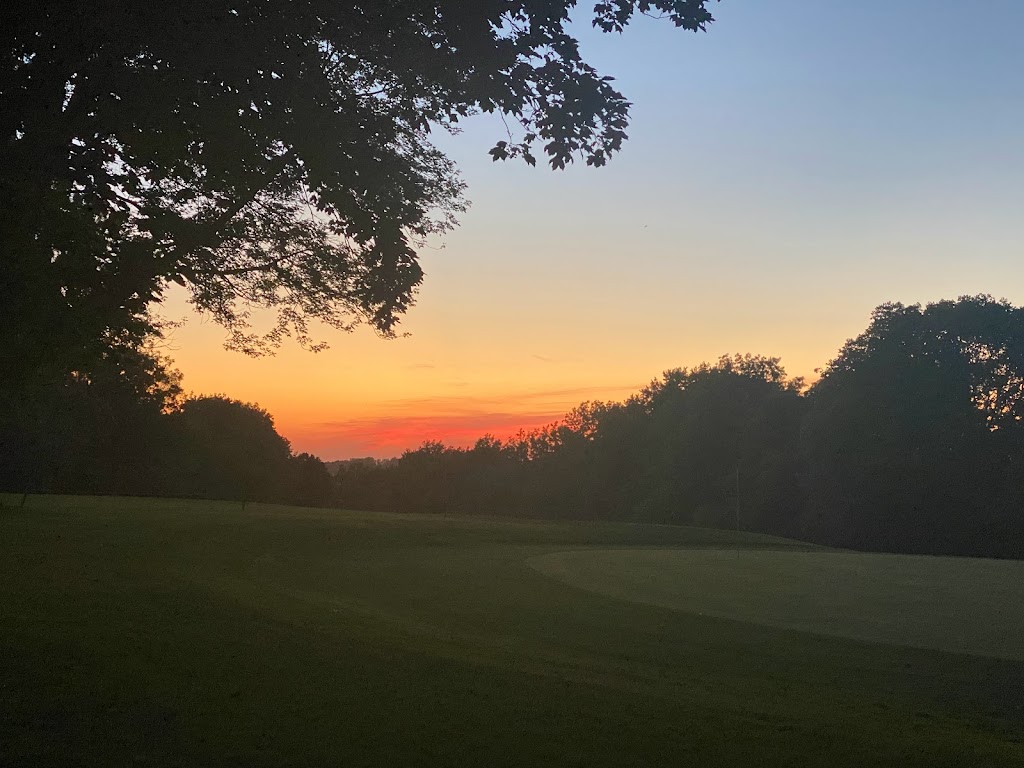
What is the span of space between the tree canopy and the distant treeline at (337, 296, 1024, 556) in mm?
33220

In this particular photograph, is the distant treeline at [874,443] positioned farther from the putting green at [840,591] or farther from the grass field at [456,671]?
the grass field at [456,671]

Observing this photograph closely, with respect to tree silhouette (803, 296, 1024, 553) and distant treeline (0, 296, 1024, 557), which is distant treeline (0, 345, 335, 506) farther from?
tree silhouette (803, 296, 1024, 553)

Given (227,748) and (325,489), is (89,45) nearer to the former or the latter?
(227,748)

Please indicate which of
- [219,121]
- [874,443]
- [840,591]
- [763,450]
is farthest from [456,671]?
[763,450]

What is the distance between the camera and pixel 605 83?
10148mm

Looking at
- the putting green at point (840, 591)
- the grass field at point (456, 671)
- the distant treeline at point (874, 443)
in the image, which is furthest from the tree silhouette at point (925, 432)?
the grass field at point (456, 671)

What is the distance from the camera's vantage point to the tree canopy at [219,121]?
863 centimetres

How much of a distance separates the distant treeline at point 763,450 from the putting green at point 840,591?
9.89 metres

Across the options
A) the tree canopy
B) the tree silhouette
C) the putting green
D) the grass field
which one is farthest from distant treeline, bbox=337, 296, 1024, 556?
the tree canopy

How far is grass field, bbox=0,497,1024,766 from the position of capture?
21.3 feet

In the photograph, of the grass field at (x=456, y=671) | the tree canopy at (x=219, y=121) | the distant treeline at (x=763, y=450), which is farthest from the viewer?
the distant treeline at (x=763, y=450)

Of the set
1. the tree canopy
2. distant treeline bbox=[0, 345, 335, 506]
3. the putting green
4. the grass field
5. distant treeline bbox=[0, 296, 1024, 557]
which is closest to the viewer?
the grass field

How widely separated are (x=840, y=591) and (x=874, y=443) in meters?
40.9

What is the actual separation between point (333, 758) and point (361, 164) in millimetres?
6561
